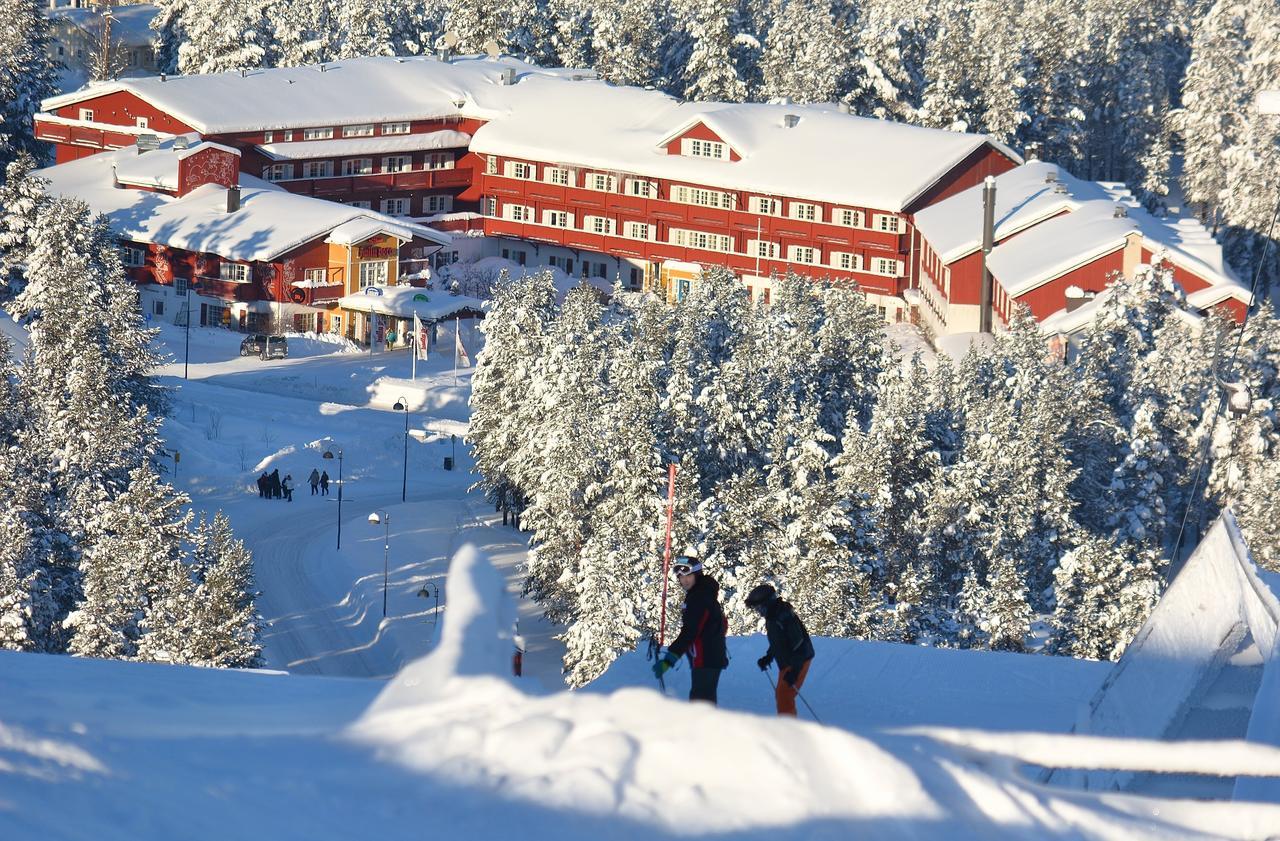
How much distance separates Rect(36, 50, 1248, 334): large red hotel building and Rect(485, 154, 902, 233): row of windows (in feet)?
0.18

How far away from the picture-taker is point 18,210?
5409 cm

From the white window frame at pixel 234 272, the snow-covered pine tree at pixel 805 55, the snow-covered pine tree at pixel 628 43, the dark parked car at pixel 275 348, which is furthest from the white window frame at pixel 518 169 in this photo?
the snow-covered pine tree at pixel 628 43

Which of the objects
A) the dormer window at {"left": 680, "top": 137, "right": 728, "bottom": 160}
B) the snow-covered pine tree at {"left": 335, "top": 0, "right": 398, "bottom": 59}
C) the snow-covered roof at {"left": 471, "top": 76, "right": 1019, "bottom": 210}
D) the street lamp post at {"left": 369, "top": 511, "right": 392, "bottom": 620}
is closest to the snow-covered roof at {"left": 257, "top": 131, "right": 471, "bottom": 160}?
the snow-covered roof at {"left": 471, "top": 76, "right": 1019, "bottom": 210}

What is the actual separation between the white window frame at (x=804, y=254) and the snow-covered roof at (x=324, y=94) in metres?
14.5

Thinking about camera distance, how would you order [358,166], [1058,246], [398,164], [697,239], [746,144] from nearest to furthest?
1. [1058,246]
2. [746,144]
3. [697,239]
4. [358,166]
5. [398,164]

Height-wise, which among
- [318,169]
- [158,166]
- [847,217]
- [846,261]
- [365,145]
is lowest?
[846,261]

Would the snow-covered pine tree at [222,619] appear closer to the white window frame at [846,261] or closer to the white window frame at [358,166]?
the white window frame at [846,261]

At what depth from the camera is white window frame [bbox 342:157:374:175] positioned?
228 ft

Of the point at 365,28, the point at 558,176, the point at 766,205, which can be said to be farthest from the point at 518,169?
the point at 365,28

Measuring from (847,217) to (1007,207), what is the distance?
6.50 metres

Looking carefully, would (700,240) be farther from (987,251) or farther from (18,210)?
(18,210)

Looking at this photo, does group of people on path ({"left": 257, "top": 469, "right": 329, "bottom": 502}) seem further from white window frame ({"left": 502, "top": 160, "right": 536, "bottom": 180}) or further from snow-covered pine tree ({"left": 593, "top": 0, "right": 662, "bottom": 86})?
snow-covered pine tree ({"left": 593, "top": 0, "right": 662, "bottom": 86})

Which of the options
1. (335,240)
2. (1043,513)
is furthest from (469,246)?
(1043,513)

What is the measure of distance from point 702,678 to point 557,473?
999 inches
